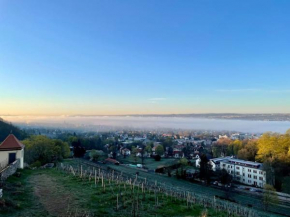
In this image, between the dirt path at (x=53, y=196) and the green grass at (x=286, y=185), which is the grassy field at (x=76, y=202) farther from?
the green grass at (x=286, y=185)

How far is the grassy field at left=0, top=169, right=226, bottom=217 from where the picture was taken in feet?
26.6

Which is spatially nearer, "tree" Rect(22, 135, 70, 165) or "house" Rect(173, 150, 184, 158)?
"tree" Rect(22, 135, 70, 165)

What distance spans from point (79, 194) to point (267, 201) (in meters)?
17.2

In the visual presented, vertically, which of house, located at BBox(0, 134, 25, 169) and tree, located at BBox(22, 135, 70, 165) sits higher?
house, located at BBox(0, 134, 25, 169)

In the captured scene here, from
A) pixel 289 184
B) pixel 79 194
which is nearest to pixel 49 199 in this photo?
pixel 79 194

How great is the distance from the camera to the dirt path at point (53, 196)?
8.33 metres

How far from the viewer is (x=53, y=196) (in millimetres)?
10109

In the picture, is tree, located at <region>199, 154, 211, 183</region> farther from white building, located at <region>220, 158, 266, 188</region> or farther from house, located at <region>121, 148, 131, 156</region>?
house, located at <region>121, 148, 131, 156</region>

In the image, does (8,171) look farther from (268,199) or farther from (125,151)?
(125,151)

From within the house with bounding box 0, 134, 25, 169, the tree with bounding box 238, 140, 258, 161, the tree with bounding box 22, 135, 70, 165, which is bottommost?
the tree with bounding box 238, 140, 258, 161

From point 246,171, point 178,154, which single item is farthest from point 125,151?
point 246,171

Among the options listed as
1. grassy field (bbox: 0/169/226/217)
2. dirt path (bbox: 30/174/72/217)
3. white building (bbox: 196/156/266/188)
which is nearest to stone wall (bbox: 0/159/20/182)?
grassy field (bbox: 0/169/226/217)

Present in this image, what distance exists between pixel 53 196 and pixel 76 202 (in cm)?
158

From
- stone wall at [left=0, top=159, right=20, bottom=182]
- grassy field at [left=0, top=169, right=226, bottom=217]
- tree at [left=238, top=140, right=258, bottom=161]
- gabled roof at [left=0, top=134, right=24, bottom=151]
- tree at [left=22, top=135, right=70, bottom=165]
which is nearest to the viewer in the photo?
grassy field at [left=0, top=169, right=226, bottom=217]
